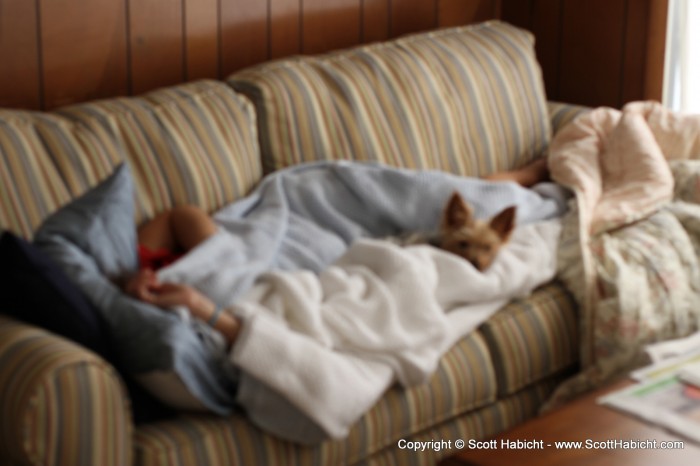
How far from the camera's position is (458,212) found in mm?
2414

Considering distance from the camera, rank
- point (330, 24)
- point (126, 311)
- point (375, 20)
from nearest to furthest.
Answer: point (126, 311)
point (330, 24)
point (375, 20)

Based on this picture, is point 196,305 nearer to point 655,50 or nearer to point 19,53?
point 19,53

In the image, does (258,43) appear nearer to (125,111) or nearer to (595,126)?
(125,111)

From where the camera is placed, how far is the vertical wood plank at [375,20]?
10.6ft

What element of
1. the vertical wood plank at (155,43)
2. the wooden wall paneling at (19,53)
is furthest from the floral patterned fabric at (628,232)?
the wooden wall paneling at (19,53)

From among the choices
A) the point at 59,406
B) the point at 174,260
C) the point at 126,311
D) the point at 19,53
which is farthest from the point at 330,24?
the point at 59,406

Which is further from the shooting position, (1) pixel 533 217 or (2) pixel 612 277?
(1) pixel 533 217

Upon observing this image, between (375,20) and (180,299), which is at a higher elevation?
(375,20)

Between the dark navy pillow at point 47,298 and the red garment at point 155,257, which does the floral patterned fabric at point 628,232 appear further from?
the dark navy pillow at point 47,298

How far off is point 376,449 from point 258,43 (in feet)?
4.42

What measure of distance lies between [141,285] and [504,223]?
0.89 meters

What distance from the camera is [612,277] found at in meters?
2.47

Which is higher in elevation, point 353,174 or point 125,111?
point 125,111

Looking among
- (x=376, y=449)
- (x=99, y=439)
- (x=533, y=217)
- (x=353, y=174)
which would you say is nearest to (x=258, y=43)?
(x=353, y=174)
